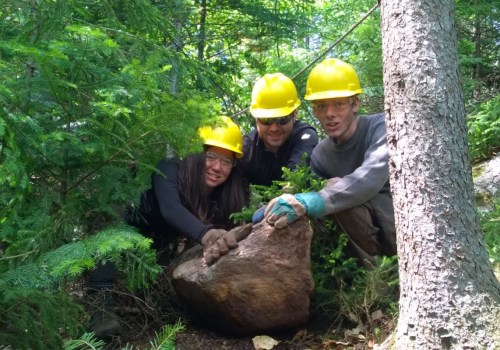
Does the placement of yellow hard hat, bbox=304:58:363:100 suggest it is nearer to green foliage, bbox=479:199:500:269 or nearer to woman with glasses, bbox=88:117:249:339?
woman with glasses, bbox=88:117:249:339

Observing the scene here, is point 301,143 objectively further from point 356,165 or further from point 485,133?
point 485,133

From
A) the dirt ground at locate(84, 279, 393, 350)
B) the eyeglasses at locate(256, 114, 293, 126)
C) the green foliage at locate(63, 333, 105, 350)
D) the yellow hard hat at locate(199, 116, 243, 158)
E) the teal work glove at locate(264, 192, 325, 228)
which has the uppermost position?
the eyeglasses at locate(256, 114, 293, 126)

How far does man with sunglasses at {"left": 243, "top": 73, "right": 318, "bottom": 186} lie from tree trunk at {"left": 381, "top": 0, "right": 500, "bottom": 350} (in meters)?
1.98

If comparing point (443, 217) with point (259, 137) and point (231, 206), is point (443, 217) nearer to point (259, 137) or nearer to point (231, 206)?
point (231, 206)

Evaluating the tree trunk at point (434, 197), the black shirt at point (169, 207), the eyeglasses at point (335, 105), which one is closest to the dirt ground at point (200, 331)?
the black shirt at point (169, 207)

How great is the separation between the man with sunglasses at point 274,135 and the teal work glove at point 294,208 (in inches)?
43.6

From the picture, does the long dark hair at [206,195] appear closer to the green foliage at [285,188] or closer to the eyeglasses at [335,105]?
the green foliage at [285,188]

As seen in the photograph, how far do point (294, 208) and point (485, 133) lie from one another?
404 centimetres

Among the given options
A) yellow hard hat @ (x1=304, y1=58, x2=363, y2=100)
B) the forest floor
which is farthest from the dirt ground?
yellow hard hat @ (x1=304, y1=58, x2=363, y2=100)

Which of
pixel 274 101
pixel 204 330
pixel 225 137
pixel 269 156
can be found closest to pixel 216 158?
pixel 225 137

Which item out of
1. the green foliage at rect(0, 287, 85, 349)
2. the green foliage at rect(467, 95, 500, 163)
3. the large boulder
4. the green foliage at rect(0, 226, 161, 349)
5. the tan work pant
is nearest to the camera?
the green foliage at rect(0, 226, 161, 349)

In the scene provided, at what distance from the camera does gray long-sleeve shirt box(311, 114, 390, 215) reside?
13.5 feet

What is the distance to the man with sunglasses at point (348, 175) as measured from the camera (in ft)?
13.5

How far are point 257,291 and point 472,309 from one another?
5.41ft
